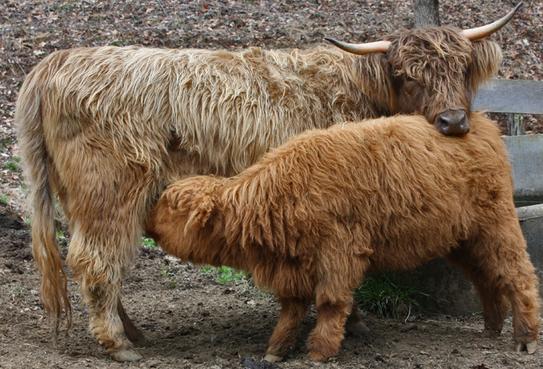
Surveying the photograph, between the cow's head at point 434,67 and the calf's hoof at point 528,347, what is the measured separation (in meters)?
1.47

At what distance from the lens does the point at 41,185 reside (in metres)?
5.75

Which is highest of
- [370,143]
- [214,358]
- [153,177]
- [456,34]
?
[456,34]

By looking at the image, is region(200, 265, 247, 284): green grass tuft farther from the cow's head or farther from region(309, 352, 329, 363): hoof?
region(309, 352, 329, 363): hoof

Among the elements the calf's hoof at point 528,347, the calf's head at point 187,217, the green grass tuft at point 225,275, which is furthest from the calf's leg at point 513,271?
the green grass tuft at point 225,275

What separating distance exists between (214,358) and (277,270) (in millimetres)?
740

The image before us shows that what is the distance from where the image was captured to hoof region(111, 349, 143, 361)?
553cm

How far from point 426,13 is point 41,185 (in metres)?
6.25

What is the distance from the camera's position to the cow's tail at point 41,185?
5684 millimetres

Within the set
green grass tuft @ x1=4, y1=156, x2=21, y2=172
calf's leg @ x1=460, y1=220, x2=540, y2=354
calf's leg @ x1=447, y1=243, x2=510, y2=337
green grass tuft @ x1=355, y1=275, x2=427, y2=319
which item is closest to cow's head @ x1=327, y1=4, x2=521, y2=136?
calf's leg @ x1=460, y1=220, x2=540, y2=354

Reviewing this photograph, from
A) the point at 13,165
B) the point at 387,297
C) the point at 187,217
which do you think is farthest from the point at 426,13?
the point at 187,217

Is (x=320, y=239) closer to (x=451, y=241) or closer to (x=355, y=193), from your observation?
(x=355, y=193)

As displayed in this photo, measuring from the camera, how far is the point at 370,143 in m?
5.38

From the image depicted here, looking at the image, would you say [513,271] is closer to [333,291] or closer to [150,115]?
[333,291]

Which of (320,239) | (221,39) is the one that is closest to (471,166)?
(320,239)
